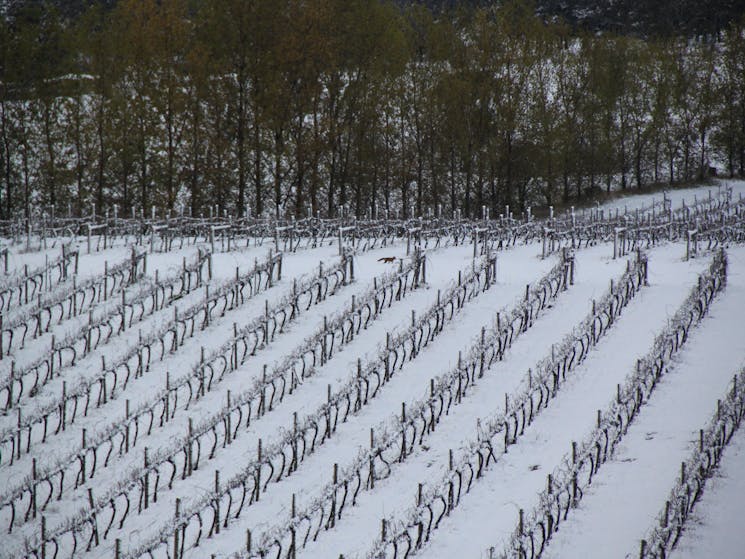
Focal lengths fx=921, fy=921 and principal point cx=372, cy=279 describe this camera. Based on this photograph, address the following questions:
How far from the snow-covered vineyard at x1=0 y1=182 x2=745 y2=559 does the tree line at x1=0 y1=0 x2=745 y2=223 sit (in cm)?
960

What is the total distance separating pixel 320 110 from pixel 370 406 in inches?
807

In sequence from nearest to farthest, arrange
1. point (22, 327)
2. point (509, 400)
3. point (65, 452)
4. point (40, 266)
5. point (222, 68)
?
point (65, 452) < point (509, 400) < point (22, 327) < point (40, 266) < point (222, 68)

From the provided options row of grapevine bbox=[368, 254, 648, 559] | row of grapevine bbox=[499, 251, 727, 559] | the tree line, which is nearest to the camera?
row of grapevine bbox=[499, 251, 727, 559]

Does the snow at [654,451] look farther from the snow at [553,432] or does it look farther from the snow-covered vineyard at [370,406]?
the snow at [553,432]

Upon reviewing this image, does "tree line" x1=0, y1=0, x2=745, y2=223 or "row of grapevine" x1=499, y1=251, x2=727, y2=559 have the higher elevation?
"tree line" x1=0, y1=0, x2=745, y2=223

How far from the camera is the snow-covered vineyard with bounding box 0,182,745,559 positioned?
12242 mm

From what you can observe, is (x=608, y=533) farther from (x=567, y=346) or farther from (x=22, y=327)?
(x=22, y=327)

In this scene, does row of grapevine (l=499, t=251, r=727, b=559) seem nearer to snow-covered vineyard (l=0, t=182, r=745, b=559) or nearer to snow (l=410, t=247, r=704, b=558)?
snow-covered vineyard (l=0, t=182, r=745, b=559)

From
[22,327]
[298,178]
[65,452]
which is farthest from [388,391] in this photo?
[298,178]

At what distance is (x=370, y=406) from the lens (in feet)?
52.2

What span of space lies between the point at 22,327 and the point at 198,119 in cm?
1426

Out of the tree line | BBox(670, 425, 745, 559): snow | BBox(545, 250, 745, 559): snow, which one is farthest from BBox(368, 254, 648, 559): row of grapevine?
the tree line

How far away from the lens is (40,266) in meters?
22.1

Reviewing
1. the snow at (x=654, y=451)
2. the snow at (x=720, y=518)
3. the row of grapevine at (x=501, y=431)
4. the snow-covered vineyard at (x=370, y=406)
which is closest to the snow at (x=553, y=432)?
the snow-covered vineyard at (x=370, y=406)
